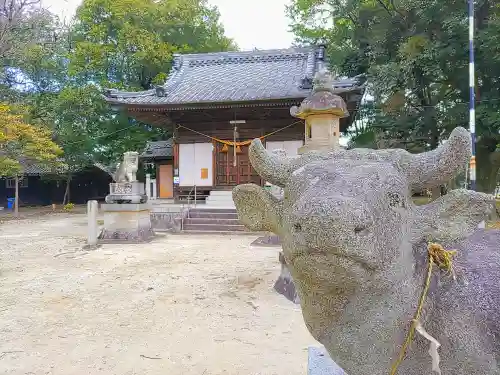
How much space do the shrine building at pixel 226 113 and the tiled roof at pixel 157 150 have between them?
3116 millimetres

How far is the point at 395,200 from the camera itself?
5.01ft

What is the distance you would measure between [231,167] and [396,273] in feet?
51.0

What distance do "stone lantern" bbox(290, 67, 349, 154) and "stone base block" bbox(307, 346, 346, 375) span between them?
4319 mm

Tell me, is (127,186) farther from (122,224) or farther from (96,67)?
(96,67)

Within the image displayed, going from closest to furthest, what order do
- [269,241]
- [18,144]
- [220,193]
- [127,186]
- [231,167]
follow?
[269,241], [127,186], [220,193], [231,167], [18,144]

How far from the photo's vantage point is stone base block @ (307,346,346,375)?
275 centimetres

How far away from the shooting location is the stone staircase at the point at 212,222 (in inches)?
510

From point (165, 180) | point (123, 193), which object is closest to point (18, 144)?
point (165, 180)

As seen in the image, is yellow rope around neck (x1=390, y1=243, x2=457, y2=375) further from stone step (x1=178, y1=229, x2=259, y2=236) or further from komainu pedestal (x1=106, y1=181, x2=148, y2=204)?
stone step (x1=178, y1=229, x2=259, y2=236)

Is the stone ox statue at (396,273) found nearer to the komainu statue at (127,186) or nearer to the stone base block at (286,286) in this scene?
the stone base block at (286,286)

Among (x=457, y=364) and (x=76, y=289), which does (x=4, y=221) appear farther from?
(x=457, y=364)

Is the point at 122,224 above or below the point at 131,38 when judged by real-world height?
below

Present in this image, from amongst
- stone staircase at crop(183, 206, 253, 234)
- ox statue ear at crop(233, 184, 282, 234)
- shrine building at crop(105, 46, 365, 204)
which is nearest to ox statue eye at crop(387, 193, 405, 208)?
ox statue ear at crop(233, 184, 282, 234)

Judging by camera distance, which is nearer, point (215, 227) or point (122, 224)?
point (122, 224)
